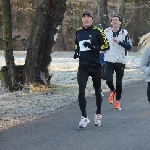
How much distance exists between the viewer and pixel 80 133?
23.7 ft

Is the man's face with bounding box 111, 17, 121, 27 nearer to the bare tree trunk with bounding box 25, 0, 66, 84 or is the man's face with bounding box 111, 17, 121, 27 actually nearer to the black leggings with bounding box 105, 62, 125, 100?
the black leggings with bounding box 105, 62, 125, 100

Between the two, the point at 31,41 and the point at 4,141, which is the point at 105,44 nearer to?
the point at 4,141

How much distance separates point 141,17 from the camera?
49688 millimetres

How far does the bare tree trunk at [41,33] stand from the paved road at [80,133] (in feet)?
11.9

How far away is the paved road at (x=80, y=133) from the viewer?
6398mm

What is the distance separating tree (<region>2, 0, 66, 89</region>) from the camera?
13196 millimetres

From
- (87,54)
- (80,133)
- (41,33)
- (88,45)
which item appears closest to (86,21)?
(88,45)

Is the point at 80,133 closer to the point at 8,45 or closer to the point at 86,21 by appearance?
the point at 86,21

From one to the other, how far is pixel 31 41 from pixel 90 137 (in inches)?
267

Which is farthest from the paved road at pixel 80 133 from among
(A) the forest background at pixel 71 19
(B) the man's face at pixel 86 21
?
(A) the forest background at pixel 71 19

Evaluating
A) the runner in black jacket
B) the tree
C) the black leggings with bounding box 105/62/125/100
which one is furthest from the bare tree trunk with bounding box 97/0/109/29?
the runner in black jacket

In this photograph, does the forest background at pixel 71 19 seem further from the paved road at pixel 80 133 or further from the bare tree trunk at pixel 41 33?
the paved road at pixel 80 133

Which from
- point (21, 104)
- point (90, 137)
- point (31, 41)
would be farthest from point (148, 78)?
point (31, 41)

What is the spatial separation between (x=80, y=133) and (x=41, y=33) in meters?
6.44
